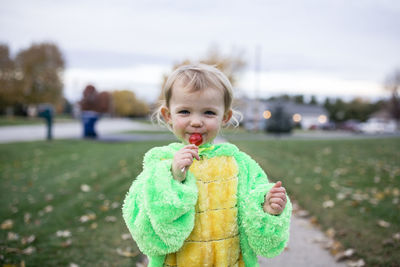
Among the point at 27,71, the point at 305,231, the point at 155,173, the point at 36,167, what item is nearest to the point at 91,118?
the point at 36,167

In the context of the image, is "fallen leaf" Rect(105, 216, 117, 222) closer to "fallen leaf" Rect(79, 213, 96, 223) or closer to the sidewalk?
"fallen leaf" Rect(79, 213, 96, 223)

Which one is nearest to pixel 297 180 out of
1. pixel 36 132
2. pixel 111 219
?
pixel 111 219

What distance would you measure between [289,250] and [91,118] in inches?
559

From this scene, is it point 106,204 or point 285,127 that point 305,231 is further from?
point 285,127

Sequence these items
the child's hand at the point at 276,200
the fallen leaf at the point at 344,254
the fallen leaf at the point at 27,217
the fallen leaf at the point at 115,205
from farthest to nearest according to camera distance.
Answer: the fallen leaf at the point at 115,205
the fallen leaf at the point at 27,217
the fallen leaf at the point at 344,254
the child's hand at the point at 276,200

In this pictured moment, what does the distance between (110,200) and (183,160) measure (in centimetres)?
468

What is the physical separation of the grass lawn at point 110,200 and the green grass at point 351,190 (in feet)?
0.04

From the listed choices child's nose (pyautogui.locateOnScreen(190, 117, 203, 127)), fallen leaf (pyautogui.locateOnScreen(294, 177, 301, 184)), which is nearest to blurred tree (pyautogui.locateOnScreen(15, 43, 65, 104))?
fallen leaf (pyautogui.locateOnScreen(294, 177, 301, 184))

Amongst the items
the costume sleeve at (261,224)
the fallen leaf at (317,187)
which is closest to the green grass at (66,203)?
the costume sleeve at (261,224)

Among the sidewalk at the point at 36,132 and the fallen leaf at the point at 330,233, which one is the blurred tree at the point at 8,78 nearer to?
the sidewalk at the point at 36,132

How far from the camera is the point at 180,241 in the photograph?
4.74ft

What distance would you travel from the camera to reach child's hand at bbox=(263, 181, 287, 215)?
1.52 m

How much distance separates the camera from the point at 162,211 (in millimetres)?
1392

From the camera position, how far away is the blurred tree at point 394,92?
4467 cm
